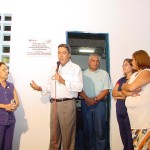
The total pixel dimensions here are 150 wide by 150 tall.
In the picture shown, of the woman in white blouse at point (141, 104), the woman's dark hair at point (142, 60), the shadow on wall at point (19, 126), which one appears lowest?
the shadow on wall at point (19, 126)

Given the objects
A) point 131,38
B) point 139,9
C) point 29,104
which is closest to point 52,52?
point 29,104

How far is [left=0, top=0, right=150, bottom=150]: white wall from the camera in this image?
3.75 metres

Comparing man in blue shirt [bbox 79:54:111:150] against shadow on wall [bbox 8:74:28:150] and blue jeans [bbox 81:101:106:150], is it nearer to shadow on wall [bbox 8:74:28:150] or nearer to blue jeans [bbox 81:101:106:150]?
blue jeans [bbox 81:101:106:150]

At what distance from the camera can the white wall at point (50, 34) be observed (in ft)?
12.3

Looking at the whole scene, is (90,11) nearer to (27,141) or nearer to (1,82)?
(1,82)

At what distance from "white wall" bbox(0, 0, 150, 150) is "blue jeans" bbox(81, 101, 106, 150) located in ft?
1.42

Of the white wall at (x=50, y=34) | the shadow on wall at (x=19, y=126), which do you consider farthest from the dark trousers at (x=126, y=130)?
the shadow on wall at (x=19, y=126)

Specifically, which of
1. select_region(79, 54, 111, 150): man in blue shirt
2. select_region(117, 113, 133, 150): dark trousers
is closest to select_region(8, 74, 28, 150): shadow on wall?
select_region(79, 54, 111, 150): man in blue shirt

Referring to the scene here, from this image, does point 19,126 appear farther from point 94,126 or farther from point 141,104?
point 141,104

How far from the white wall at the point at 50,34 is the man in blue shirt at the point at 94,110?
40 centimetres

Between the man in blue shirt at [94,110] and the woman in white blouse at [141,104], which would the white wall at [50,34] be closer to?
the man in blue shirt at [94,110]

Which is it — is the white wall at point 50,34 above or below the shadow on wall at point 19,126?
above

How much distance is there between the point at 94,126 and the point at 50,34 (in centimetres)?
169

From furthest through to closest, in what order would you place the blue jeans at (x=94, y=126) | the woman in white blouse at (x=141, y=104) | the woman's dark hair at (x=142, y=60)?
1. the blue jeans at (x=94, y=126)
2. the woman's dark hair at (x=142, y=60)
3. the woman in white blouse at (x=141, y=104)
